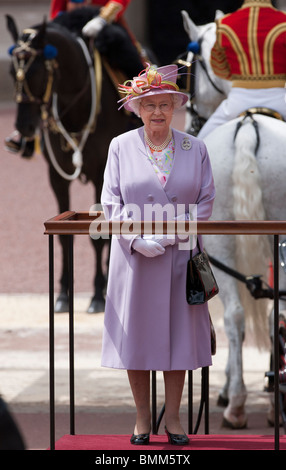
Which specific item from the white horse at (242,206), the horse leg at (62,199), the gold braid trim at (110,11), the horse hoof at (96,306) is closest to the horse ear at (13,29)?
the gold braid trim at (110,11)

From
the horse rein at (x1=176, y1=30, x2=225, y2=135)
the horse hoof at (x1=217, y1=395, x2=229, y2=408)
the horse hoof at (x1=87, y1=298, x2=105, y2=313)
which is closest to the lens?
the horse hoof at (x1=217, y1=395, x2=229, y2=408)

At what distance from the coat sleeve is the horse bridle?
15.3 feet

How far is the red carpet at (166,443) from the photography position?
165 inches

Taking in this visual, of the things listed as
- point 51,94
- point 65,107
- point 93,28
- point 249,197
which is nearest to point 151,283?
point 249,197

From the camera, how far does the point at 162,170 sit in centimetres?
421

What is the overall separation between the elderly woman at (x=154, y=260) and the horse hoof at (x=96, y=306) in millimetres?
4664

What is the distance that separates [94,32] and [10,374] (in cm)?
339

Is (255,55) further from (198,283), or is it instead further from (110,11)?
(110,11)

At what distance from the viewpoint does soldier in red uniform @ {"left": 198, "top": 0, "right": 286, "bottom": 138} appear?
629cm

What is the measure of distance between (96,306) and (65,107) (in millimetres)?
1747

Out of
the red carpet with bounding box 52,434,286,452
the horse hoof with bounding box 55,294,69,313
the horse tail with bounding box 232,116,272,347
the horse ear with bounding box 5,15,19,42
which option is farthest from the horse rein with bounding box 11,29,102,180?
the red carpet with bounding box 52,434,286,452

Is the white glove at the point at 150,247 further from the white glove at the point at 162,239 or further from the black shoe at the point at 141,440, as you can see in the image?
the black shoe at the point at 141,440

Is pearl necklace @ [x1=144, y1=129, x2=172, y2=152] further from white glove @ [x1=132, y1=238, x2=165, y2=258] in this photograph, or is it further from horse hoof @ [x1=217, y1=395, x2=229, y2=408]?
horse hoof @ [x1=217, y1=395, x2=229, y2=408]

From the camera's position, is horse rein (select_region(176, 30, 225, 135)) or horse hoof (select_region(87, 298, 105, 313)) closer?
horse rein (select_region(176, 30, 225, 135))
